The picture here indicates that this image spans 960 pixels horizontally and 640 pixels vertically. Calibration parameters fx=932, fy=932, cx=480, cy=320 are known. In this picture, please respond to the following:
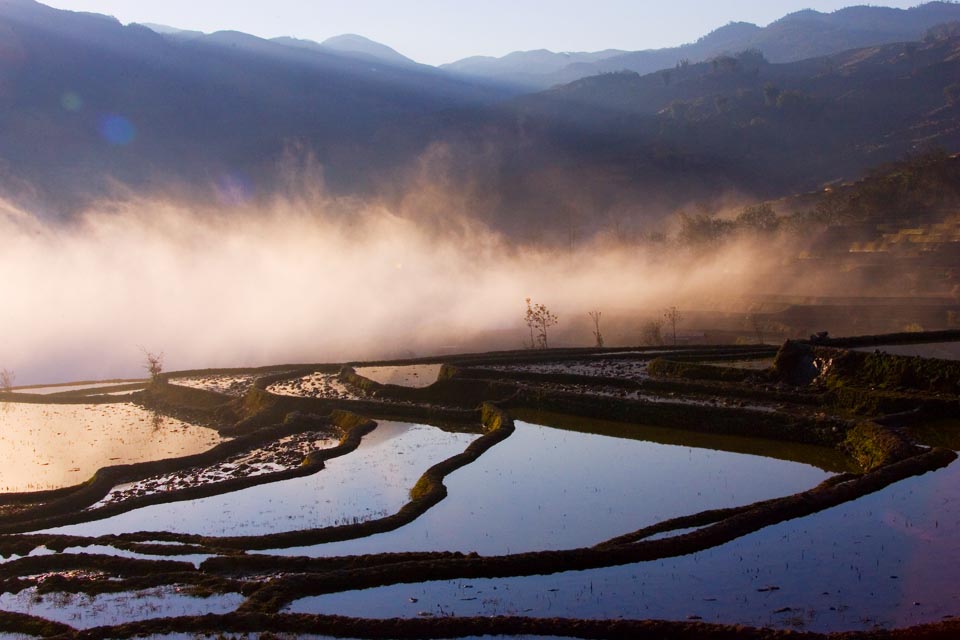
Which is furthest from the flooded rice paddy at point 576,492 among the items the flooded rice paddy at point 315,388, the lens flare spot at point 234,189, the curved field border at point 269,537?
the lens flare spot at point 234,189

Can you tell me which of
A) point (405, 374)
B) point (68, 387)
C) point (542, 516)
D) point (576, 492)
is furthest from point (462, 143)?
point (542, 516)

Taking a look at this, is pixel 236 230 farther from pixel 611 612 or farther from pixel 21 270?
pixel 611 612

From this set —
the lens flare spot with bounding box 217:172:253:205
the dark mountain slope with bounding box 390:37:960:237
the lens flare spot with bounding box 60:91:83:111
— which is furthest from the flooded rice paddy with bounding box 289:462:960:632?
the lens flare spot with bounding box 60:91:83:111

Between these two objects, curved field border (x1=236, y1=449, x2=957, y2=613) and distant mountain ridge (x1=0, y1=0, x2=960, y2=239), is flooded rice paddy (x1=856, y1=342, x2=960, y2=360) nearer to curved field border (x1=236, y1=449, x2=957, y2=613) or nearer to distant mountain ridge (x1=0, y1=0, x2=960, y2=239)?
curved field border (x1=236, y1=449, x2=957, y2=613)

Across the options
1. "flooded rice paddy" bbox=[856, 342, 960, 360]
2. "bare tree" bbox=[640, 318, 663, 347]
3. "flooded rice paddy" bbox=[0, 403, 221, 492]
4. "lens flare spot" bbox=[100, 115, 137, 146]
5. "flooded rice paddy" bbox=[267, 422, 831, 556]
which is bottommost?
"flooded rice paddy" bbox=[267, 422, 831, 556]

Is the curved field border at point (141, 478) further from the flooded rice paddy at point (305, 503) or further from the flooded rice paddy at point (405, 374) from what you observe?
the flooded rice paddy at point (405, 374)
